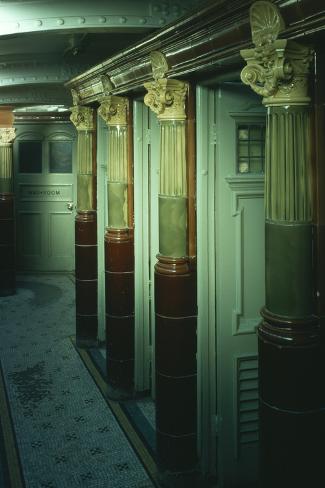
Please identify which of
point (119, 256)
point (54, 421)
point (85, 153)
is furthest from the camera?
point (85, 153)

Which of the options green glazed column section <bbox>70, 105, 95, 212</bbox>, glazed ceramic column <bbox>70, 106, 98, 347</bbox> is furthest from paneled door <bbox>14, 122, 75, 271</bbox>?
green glazed column section <bbox>70, 105, 95, 212</bbox>

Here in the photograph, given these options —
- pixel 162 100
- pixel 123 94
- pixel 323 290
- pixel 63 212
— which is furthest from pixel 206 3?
pixel 63 212

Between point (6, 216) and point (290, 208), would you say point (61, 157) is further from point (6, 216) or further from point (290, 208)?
point (290, 208)

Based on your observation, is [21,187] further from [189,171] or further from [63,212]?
A: [189,171]

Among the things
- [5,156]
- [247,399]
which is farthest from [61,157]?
[247,399]

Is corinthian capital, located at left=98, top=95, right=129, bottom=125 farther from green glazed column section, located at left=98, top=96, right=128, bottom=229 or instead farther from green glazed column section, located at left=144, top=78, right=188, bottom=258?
green glazed column section, located at left=144, top=78, right=188, bottom=258

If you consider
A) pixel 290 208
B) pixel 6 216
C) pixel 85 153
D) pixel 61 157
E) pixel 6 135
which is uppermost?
pixel 6 135

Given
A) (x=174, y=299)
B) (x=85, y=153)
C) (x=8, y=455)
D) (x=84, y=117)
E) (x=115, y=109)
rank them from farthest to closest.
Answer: (x=85, y=153) → (x=84, y=117) → (x=115, y=109) → (x=8, y=455) → (x=174, y=299)

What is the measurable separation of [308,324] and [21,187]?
935 centimetres

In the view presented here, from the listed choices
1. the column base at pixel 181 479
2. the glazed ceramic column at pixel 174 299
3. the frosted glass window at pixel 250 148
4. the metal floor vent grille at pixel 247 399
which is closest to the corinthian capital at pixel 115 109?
the glazed ceramic column at pixel 174 299

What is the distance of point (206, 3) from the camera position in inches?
115

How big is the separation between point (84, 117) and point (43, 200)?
5180 mm

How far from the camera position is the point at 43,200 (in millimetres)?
11078

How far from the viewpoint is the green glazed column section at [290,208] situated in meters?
2.44
